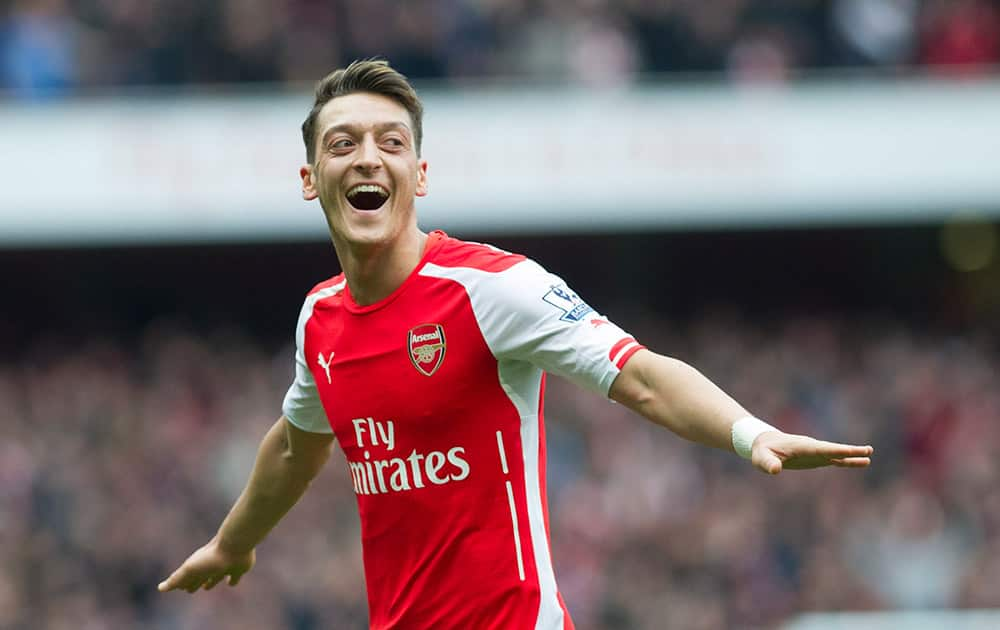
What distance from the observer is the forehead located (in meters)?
4.44

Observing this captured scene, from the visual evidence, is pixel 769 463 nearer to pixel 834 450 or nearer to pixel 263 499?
pixel 834 450

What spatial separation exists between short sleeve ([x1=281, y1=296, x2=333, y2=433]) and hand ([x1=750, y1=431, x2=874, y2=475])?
1.48 m

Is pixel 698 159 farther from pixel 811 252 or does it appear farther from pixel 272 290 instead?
pixel 272 290

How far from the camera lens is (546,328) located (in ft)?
13.7

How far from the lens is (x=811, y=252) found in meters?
19.0

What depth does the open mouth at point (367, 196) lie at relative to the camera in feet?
14.5

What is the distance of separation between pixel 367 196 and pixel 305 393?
1.96ft

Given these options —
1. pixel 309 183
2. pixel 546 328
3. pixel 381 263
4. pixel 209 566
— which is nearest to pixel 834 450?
pixel 546 328

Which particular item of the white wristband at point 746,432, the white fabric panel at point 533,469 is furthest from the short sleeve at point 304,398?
the white wristband at point 746,432

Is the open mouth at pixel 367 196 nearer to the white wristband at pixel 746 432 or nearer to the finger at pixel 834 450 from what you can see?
the white wristband at pixel 746 432

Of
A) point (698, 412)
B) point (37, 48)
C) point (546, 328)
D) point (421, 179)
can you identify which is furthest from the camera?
point (37, 48)

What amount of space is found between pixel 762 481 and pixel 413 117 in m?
9.01

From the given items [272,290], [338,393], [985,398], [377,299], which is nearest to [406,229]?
[377,299]

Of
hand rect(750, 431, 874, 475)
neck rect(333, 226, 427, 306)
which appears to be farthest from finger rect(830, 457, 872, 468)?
→ neck rect(333, 226, 427, 306)
